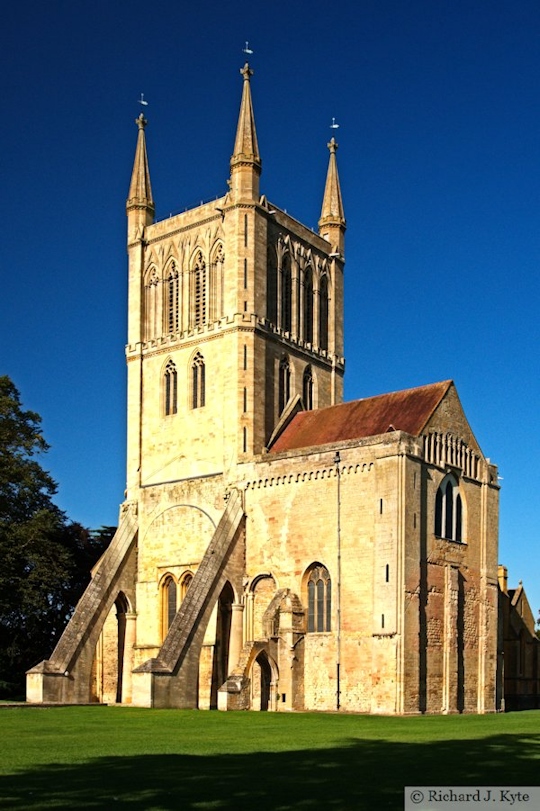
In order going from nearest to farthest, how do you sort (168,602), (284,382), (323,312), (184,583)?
(184,583) → (168,602) → (284,382) → (323,312)

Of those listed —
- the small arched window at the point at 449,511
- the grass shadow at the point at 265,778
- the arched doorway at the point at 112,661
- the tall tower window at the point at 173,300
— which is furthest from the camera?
the tall tower window at the point at 173,300

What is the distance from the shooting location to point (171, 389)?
171 ft

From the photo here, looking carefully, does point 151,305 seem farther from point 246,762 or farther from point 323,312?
point 246,762

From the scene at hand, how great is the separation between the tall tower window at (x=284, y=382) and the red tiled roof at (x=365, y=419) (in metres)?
1.02

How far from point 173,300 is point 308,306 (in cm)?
714

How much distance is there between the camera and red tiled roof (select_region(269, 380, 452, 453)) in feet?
146

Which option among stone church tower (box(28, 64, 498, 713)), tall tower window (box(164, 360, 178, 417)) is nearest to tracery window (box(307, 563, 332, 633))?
stone church tower (box(28, 64, 498, 713))

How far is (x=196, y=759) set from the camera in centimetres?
1947

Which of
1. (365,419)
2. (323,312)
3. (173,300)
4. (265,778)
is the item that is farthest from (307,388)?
(265,778)

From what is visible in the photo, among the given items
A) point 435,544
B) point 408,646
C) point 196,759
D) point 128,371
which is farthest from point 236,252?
point 196,759

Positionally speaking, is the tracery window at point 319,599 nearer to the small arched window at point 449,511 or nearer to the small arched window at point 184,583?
the small arched window at point 449,511

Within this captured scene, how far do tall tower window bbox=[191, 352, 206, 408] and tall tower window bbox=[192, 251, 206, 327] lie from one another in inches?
73.9

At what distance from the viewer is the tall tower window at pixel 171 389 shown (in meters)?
51.8

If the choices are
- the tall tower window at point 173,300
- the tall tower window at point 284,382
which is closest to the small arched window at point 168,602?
the tall tower window at point 284,382
